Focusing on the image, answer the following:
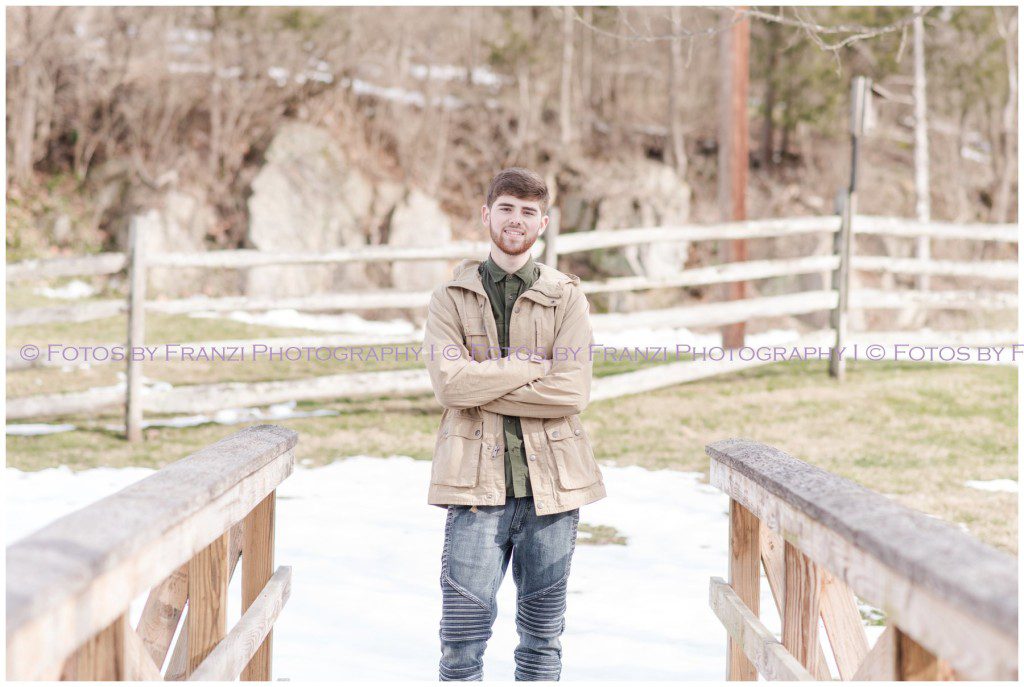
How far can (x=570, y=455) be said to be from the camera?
258cm

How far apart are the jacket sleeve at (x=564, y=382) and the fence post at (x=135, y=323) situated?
198 inches

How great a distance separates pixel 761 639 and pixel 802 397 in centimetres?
615

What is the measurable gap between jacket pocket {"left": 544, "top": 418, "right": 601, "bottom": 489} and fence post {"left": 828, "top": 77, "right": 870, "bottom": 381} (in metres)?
6.77

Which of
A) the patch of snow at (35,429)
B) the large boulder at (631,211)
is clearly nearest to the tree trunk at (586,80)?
the large boulder at (631,211)

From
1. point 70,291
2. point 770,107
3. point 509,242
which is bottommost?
point 70,291

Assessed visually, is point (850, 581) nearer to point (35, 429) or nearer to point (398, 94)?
point (35, 429)

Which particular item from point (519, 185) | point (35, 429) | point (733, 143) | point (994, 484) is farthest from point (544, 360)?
point (733, 143)

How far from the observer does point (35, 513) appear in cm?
532

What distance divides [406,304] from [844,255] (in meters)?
3.92

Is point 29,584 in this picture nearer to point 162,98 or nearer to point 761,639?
point 761,639

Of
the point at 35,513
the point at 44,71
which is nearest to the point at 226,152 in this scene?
the point at 44,71

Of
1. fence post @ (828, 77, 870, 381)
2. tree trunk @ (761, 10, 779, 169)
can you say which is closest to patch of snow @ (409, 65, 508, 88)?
tree trunk @ (761, 10, 779, 169)

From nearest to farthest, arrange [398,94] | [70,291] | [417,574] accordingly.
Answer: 1. [417,574]
2. [70,291]
3. [398,94]

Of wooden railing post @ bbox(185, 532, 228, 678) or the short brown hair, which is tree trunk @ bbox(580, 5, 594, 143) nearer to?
the short brown hair
